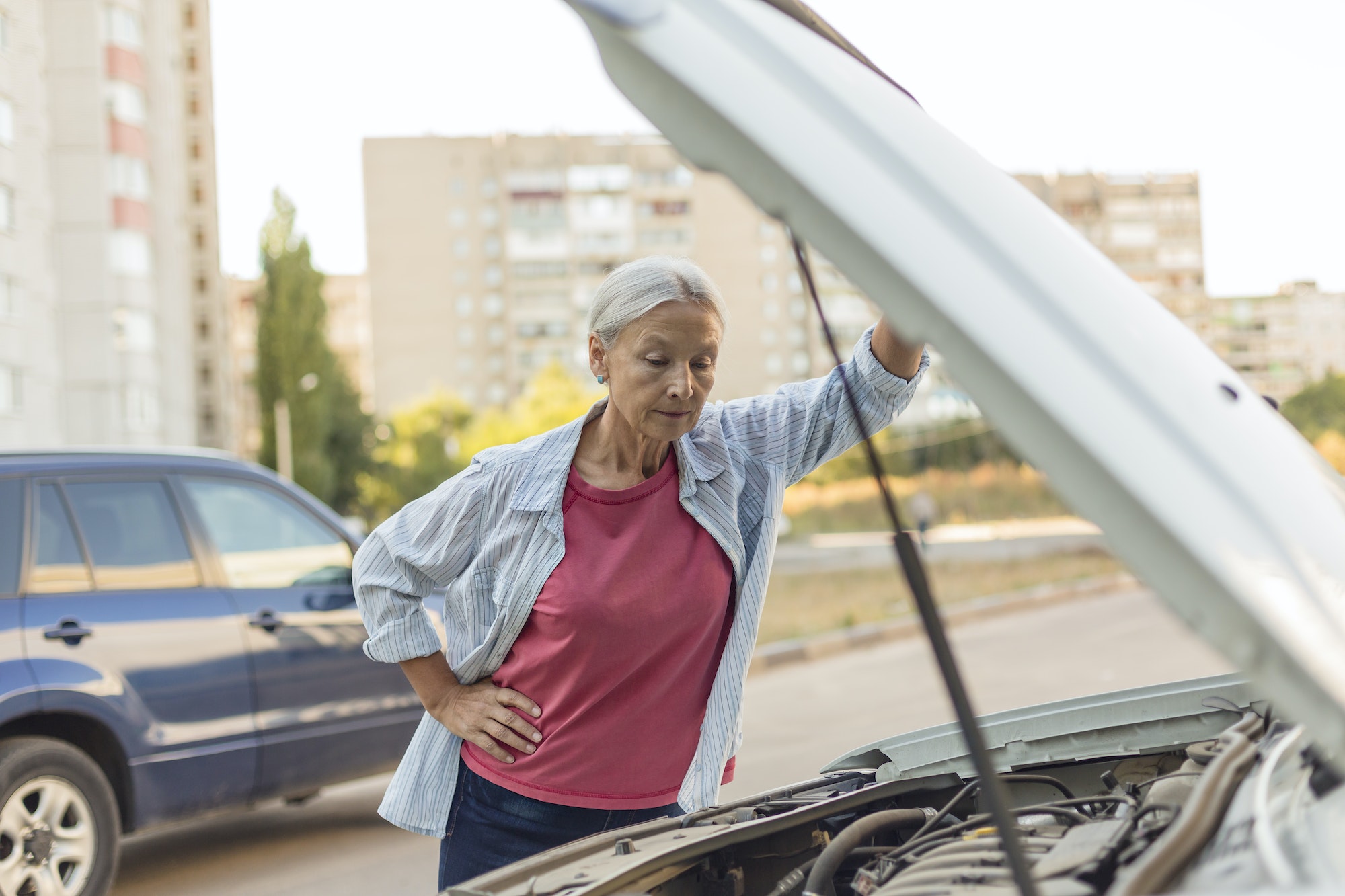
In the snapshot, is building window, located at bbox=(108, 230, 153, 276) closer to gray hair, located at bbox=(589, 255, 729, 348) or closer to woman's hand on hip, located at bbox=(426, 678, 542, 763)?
woman's hand on hip, located at bbox=(426, 678, 542, 763)

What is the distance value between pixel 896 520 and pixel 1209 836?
19.1 inches

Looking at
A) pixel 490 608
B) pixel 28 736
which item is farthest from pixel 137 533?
pixel 490 608

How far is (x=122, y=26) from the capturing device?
139 ft

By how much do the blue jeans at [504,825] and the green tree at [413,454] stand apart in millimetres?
51989

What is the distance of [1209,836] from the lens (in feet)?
4.23

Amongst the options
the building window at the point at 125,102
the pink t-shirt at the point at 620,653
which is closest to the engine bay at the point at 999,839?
the pink t-shirt at the point at 620,653

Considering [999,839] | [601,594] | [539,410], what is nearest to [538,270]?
[539,410]

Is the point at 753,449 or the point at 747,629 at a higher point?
the point at 753,449

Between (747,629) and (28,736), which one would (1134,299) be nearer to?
(747,629)

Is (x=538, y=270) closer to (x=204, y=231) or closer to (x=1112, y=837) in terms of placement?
→ (x=204, y=231)

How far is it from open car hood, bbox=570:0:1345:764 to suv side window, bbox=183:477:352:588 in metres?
4.58

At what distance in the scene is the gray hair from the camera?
2.12 meters

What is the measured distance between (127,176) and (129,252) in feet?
8.96

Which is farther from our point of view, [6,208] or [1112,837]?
[6,208]
